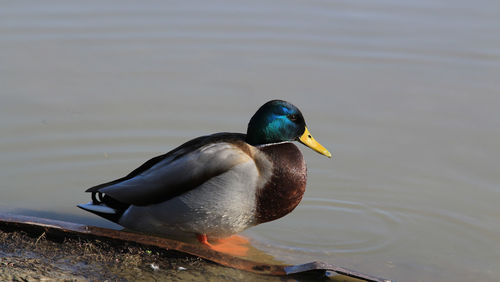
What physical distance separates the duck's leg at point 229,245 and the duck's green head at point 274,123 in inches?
26.0

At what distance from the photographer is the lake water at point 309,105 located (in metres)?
4.73

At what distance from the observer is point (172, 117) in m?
6.23

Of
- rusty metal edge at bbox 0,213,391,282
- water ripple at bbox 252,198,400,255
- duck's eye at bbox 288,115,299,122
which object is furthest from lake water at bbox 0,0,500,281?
duck's eye at bbox 288,115,299,122

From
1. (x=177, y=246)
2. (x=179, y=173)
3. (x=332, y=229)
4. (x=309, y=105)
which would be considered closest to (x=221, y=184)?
(x=179, y=173)

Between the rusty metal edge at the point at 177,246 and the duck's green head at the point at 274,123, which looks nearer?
the rusty metal edge at the point at 177,246

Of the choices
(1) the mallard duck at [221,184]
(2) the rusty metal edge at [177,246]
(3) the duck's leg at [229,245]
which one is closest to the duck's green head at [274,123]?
(1) the mallard duck at [221,184]

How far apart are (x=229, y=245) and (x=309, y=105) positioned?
2.06 metres

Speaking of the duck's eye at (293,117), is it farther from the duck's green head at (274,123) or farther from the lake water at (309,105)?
the lake water at (309,105)

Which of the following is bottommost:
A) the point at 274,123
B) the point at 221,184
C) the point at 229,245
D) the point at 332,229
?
the point at 229,245

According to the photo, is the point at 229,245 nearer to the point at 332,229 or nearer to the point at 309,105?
the point at 332,229

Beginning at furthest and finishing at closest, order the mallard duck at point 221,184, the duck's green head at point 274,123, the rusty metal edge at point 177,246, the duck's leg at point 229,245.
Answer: the duck's leg at point 229,245
the duck's green head at point 274,123
the mallard duck at point 221,184
the rusty metal edge at point 177,246

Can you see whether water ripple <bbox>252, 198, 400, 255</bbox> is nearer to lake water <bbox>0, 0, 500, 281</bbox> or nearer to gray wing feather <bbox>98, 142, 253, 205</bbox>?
lake water <bbox>0, 0, 500, 281</bbox>

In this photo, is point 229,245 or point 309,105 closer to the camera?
point 229,245

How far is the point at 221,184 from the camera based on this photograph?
4109 mm
